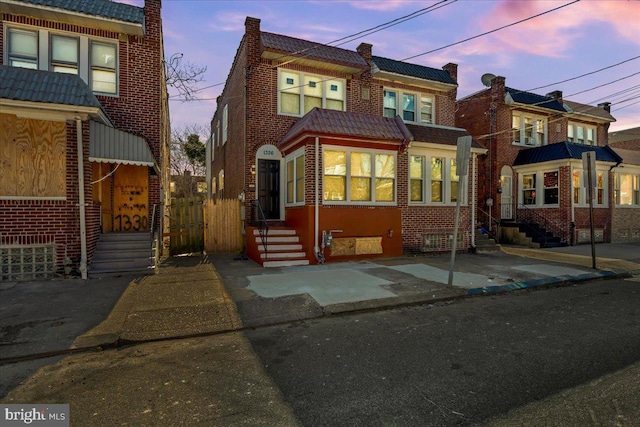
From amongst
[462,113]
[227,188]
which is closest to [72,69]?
[227,188]

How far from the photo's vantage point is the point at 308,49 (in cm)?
1322

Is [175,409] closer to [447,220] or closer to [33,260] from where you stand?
[33,260]

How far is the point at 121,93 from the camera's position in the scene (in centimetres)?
1068

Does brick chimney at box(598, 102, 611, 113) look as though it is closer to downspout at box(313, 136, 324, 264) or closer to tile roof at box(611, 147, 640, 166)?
tile roof at box(611, 147, 640, 166)

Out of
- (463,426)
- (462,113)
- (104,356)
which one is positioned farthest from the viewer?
(462,113)

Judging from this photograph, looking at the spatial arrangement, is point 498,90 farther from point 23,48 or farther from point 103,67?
point 23,48

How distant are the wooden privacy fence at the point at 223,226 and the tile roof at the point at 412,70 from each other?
28.3ft

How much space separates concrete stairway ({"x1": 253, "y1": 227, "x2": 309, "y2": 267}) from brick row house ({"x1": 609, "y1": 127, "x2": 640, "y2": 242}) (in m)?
17.4

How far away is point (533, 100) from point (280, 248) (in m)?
18.2

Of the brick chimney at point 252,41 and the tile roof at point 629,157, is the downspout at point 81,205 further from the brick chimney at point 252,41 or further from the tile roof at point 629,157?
the tile roof at point 629,157

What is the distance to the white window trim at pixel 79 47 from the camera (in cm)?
977

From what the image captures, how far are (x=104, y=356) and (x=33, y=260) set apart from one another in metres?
5.56

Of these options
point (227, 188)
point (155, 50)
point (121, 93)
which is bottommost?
point (227, 188)

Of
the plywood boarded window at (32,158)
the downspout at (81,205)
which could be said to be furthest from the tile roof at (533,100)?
the plywood boarded window at (32,158)
